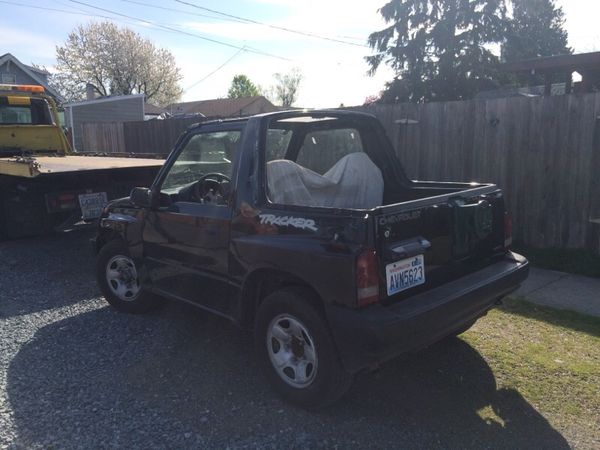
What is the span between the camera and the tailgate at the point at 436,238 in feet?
9.96

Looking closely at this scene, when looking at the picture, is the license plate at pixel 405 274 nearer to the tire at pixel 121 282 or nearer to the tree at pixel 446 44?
the tire at pixel 121 282

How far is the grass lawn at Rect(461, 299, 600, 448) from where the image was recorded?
330cm

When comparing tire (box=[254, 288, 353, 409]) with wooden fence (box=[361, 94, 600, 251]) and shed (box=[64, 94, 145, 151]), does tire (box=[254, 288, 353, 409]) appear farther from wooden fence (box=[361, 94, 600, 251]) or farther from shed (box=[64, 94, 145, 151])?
shed (box=[64, 94, 145, 151])

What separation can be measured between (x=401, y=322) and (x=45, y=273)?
17.4 ft

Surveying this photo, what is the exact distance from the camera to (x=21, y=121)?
30.6 ft

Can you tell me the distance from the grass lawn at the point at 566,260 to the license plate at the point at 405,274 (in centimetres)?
393

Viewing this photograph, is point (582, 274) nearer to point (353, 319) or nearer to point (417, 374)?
point (417, 374)

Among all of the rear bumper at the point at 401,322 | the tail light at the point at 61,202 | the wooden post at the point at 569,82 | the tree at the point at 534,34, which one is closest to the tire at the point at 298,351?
the rear bumper at the point at 401,322

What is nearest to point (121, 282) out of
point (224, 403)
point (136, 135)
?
point (224, 403)

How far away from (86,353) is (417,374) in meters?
2.63

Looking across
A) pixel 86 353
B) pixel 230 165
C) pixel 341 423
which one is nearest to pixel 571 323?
pixel 341 423

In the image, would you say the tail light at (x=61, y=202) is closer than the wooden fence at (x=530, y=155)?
No

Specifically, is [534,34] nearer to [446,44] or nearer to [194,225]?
[446,44]

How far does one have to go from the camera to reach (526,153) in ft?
22.8
